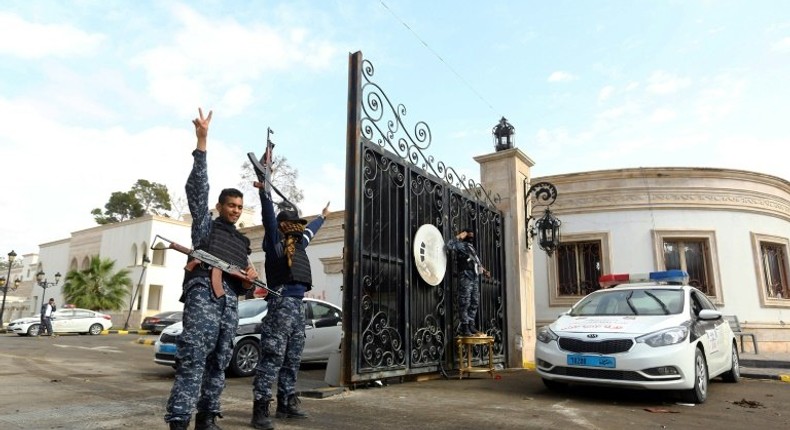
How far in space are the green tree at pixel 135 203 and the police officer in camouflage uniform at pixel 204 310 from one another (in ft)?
180

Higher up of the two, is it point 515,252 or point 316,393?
point 515,252

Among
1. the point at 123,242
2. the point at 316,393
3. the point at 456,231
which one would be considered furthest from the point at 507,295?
the point at 123,242

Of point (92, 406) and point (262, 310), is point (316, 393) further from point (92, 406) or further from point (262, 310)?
point (262, 310)

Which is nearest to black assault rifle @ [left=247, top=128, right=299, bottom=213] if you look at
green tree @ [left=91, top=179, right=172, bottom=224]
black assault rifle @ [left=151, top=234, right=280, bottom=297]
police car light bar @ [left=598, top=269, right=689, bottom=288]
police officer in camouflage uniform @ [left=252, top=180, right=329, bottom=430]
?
police officer in camouflage uniform @ [left=252, top=180, right=329, bottom=430]

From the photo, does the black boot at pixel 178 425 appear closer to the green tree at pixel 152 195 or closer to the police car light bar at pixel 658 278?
the police car light bar at pixel 658 278

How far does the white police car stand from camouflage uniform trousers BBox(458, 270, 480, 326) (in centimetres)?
142

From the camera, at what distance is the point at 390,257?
6781mm

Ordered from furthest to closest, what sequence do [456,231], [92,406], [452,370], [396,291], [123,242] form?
[123,242] → [456,231] → [452,370] → [396,291] → [92,406]

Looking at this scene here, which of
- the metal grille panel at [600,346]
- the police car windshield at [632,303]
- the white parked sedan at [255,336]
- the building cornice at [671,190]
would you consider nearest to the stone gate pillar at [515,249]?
the police car windshield at [632,303]

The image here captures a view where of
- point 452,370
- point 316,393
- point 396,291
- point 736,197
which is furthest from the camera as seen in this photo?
point 736,197

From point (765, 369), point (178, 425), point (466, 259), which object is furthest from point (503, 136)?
point (178, 425)

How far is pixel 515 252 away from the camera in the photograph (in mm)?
9875

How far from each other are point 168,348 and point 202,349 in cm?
548

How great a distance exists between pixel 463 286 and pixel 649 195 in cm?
1041
